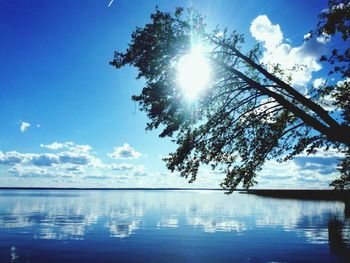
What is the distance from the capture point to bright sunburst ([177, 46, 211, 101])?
1505 cm

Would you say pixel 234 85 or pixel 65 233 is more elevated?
pixel 234 85

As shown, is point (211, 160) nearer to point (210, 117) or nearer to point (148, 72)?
point (210, 117)

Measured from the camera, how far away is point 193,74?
50.0 ft

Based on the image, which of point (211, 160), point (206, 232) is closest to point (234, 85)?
point (211, 160)

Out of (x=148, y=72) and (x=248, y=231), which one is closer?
(x=148, y=72)

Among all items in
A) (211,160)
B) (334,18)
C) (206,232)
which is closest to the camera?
(334,18)

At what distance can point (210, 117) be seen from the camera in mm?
16016

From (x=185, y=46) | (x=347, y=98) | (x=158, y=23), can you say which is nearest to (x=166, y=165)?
(x=185, y=46)

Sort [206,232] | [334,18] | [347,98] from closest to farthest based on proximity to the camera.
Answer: [334,18] → [347,98] → [206,232]

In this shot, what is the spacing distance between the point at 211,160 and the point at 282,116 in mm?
3849

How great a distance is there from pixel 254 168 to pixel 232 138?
1.85m

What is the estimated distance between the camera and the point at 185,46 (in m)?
15.2

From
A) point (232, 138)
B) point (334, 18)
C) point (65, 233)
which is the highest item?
point (334, 18)

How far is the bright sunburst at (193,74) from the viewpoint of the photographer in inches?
592
